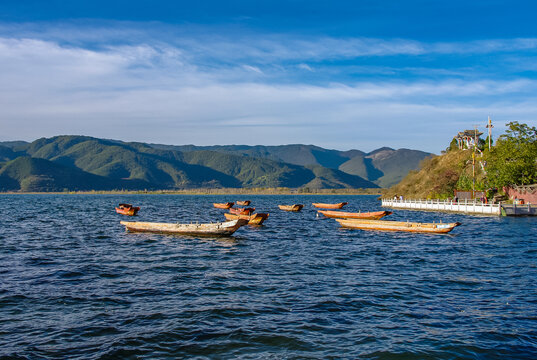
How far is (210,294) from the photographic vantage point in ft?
65.1

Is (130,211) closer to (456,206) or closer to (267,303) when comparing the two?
(456,206)

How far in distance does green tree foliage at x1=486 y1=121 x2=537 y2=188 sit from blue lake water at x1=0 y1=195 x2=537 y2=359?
50182 mm

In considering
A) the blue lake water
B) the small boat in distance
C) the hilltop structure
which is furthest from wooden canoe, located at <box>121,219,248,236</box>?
the hilltop structure

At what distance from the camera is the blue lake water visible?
13359 mm

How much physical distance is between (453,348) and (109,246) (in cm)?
2949

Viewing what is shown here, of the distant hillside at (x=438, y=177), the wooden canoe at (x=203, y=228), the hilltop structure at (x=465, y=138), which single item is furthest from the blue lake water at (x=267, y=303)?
the hilltop structure at (x=465, y=138)

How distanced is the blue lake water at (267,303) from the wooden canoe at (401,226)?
9.85m

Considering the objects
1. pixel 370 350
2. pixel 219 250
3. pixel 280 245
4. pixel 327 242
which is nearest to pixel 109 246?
pixel 219 250

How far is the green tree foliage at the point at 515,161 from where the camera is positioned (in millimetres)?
78562

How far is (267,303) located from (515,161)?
7697cm

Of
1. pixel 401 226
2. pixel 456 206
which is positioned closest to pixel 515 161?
pixel 456 206

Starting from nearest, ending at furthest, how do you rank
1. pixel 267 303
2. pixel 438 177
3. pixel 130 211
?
pixel 267 303, pixel 130 211, pixel 438 177

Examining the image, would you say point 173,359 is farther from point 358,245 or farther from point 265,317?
point 358,245

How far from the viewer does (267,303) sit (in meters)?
18.1
